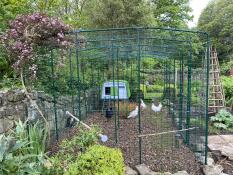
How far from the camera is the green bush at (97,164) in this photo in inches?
98.0

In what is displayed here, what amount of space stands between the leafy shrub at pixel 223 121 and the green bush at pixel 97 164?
14.4 ft

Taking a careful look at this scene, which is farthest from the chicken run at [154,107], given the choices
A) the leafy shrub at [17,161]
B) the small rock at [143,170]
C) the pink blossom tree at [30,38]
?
the leafy shrub at [17,161]

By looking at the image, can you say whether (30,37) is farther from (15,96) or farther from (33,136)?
(33,136)

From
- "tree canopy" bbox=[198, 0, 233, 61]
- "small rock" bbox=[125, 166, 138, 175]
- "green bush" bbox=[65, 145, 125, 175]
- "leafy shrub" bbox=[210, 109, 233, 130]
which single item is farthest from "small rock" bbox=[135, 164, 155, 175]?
"tree canopy" bbox=[198, 0, 233, 61]

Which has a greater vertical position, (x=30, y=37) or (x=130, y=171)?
(x=30, y=37)

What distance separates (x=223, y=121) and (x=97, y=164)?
489 cm

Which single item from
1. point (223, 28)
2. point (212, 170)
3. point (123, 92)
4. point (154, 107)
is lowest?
point (212, 170)

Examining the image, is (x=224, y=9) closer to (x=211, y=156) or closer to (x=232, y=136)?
(x=232, y=136)

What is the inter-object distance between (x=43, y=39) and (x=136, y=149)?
6.31 ft

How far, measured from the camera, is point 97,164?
2543 mm

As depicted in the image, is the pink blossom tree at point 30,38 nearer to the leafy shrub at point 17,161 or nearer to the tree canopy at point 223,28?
the leafy shrub at point 17,161

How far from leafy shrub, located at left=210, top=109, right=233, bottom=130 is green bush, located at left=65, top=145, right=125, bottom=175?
4.38 meters

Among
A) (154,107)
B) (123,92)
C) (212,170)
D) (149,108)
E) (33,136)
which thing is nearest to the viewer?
(33,136)

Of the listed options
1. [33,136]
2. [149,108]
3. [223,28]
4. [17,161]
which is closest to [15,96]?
[33,136]
